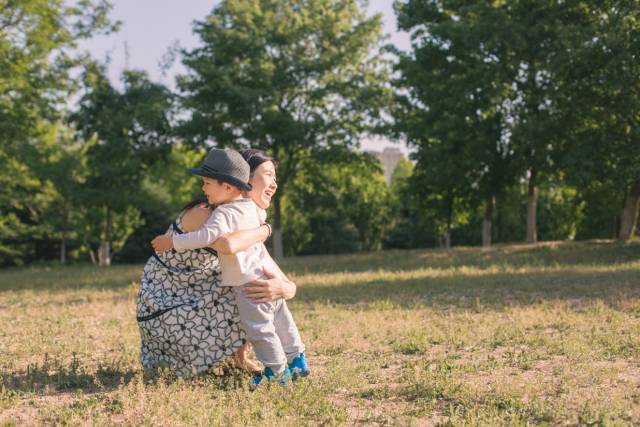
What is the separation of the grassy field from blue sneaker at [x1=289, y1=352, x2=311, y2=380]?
0.55 ft

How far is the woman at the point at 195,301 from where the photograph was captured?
5379 millimetres

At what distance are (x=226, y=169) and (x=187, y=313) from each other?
4.34ft

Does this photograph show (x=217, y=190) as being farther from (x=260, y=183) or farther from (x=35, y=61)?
(x=35, y=61)

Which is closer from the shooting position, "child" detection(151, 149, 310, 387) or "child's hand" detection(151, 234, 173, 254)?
"child" detection(151, 149, 310, 387)

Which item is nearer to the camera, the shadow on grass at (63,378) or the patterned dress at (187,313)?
the patterned dress at (187,313)

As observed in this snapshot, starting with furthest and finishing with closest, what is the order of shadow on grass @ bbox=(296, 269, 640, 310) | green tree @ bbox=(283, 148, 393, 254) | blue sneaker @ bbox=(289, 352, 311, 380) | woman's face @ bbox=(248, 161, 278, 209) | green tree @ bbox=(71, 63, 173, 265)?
green tree @ bbox=(283, 148, 393, 254), green tree @ bbox=(71, 63, 173, 265), shadow on grass @ bbox=(296, 269, 640, 310), woman's face @ bbox=(248, 161, 278, 209), blue sneaker @ bbox=(289, 352, 311, 380)

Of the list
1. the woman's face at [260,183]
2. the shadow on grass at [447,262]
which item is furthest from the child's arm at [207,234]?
the shadow on grass at [447,262]

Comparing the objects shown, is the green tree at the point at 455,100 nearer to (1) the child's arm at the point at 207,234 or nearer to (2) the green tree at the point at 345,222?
(2) the green tree at the point at 345,222

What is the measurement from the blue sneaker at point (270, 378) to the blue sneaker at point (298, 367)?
18cm

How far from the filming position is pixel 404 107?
1152 inches

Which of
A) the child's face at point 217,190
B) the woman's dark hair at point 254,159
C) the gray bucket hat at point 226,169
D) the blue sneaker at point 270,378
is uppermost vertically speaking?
the woman's dark hair at point 254,159

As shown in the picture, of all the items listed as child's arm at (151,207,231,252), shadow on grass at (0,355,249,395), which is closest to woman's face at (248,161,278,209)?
child's arm at (151,207,231,252)

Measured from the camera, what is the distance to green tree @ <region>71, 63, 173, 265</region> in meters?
32.0

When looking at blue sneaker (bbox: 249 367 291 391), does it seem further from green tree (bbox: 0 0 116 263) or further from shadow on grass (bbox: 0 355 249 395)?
green tree (bbox: 0 0 116 263)
